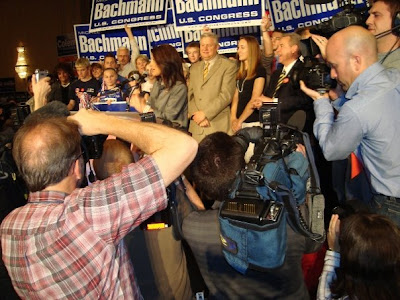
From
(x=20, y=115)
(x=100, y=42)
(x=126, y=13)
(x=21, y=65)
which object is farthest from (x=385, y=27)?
(x=21, y=65)

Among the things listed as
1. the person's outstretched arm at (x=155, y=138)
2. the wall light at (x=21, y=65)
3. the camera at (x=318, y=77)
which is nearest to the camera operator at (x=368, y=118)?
the camera at (x=318, y=77)

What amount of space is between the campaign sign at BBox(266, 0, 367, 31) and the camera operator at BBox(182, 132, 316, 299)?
3430 mm

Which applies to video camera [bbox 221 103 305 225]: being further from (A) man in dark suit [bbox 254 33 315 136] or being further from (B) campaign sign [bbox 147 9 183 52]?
(B) campaign sign [bbox 147 9 183 52]

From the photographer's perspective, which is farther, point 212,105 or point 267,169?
point 212,105

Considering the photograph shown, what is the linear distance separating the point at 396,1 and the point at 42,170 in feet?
7.68

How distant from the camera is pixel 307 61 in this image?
8.04 feet

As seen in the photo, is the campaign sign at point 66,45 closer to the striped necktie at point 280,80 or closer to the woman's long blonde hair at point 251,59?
the woman's long blonde hair at point 251,59

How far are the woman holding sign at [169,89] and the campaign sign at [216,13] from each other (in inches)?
57.0

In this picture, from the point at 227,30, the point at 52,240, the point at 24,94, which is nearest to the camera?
the point at 52,240

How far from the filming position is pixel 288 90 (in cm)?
338

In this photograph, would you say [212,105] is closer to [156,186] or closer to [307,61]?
[307,61]

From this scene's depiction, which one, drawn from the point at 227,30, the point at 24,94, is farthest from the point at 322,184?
the point at 24,94

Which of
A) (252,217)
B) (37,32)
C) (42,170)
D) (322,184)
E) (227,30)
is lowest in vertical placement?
(322,184)

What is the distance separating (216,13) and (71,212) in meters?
4.48
